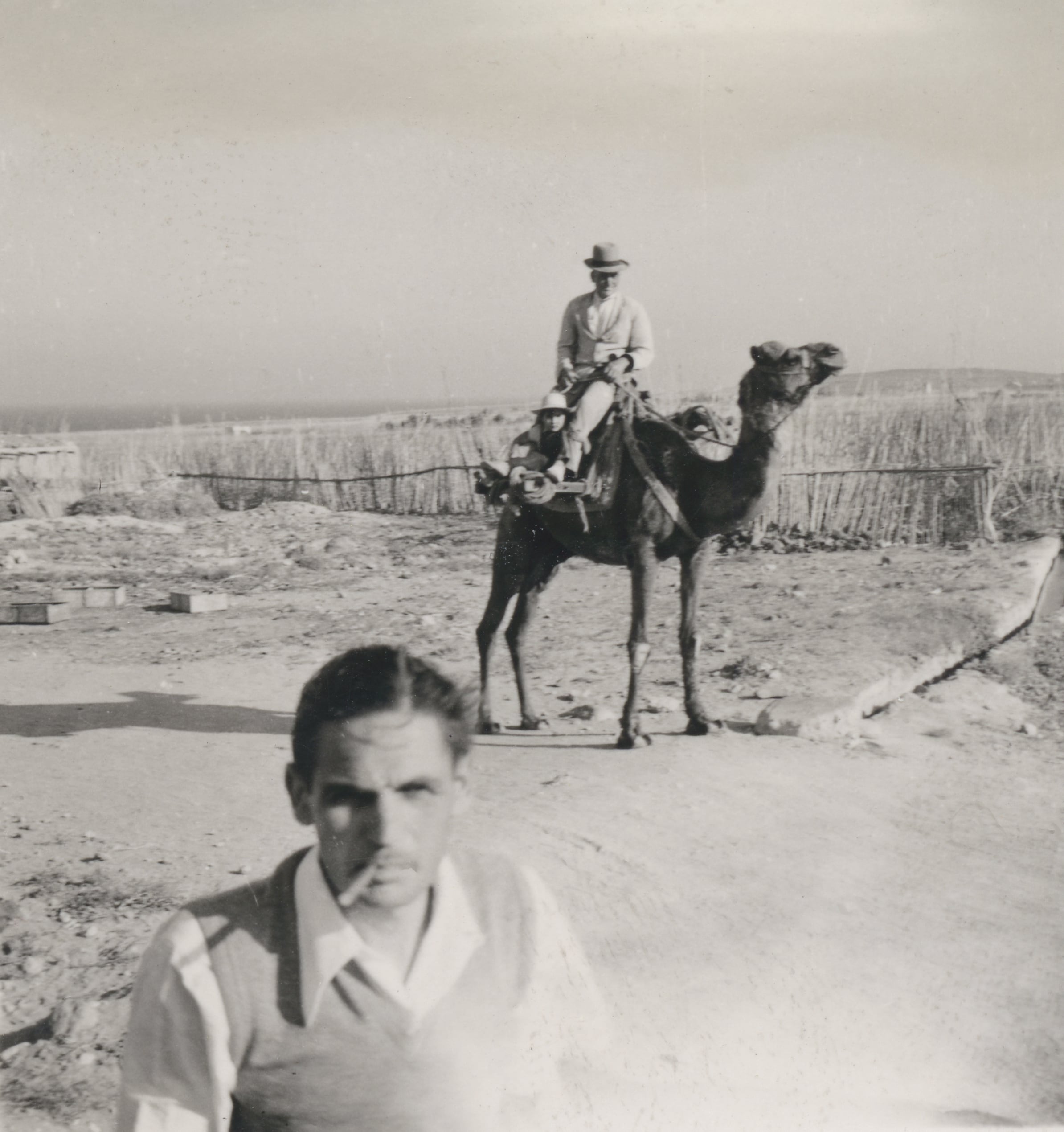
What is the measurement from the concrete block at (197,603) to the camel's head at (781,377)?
4.53 meters

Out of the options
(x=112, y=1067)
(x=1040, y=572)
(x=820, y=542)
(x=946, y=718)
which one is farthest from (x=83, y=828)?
(x=820, y=542)

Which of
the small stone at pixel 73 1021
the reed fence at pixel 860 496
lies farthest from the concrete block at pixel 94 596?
the small stone at pixel 73 1021

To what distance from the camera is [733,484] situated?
16.0 ft

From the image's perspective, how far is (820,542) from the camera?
971 centimetres

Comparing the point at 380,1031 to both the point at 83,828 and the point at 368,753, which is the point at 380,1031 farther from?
the point at 83,828

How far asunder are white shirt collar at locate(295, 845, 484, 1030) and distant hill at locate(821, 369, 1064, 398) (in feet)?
26.9

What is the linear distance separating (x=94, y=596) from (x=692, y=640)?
4.90 metres

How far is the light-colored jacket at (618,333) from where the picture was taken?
16.8 feet

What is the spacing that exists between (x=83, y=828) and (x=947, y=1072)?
9.69 ft

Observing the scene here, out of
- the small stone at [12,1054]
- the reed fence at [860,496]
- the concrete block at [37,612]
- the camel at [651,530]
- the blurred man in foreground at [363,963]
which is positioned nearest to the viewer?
the blurred man in foreground at [363,963]

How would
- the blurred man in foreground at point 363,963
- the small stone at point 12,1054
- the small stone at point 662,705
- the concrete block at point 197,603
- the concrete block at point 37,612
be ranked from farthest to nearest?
the concrete block at point 197,603
the concrete block at point 37,612
the small stone at point 662,705
the small stone at point 12,1054
the blurred man in foreground at point 363,963

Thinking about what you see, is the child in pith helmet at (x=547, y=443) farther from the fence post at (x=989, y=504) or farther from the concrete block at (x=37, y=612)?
the fence post at (x=989, y=504)

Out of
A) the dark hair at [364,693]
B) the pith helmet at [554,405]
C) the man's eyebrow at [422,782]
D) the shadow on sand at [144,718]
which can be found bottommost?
the shadow on sand at [144,718]

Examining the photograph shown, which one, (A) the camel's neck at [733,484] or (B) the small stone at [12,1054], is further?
(A) the camel's neck at [733,484]
